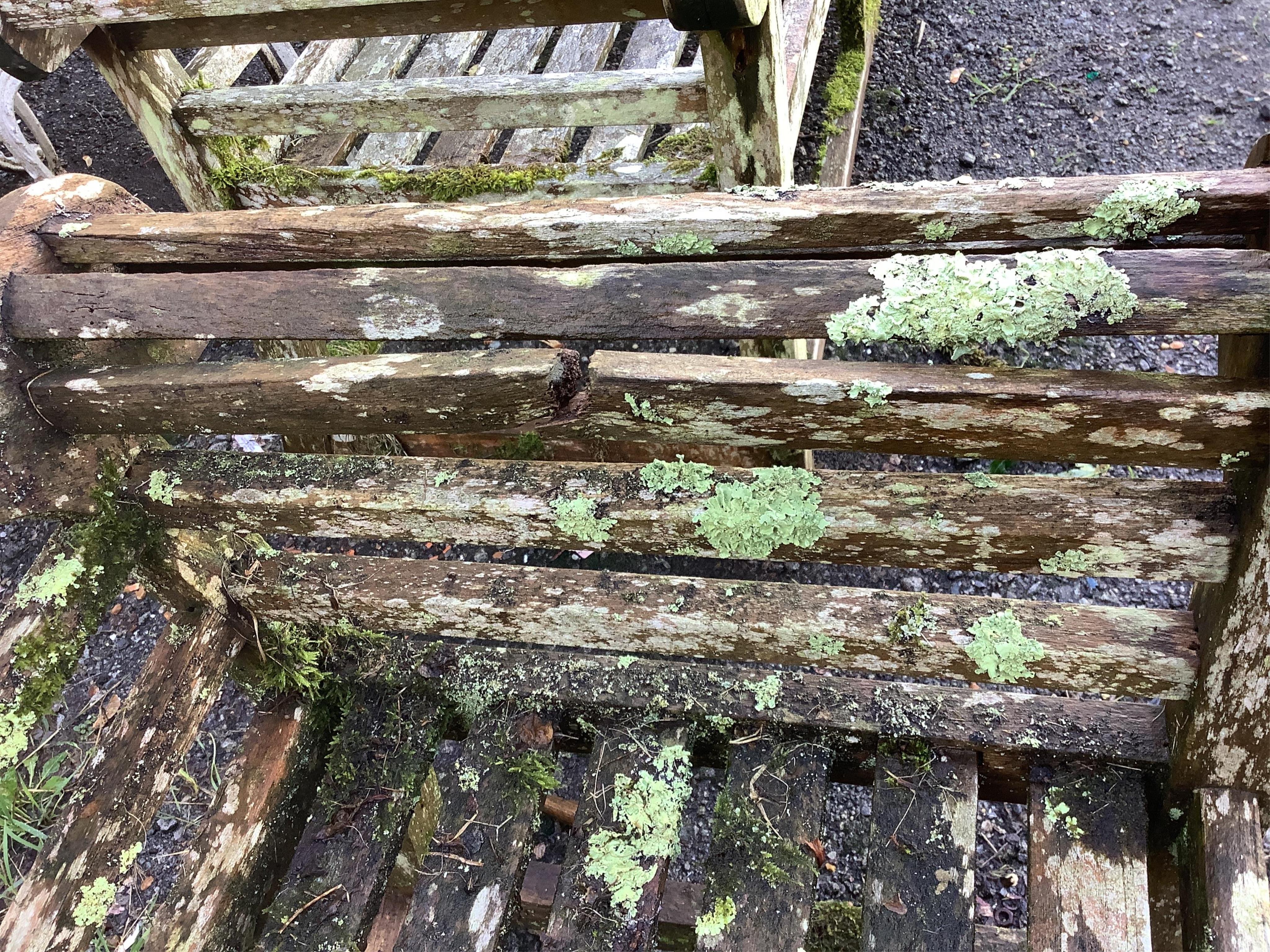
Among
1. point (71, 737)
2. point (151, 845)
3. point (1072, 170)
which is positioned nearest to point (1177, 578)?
point (1072, 170)

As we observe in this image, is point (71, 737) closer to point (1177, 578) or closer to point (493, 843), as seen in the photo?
point (493, 843)

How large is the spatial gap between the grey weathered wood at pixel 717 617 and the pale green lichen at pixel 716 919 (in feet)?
1.50

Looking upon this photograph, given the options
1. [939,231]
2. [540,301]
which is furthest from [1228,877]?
[540,301]

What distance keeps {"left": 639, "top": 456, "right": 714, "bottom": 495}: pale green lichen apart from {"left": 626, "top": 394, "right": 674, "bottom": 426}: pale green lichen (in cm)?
15

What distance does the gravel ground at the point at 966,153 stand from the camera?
8.68 feet

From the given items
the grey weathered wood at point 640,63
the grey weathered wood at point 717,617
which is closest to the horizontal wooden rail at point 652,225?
the grey weathered wood at point 717,617

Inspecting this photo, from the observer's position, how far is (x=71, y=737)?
2.99 meters

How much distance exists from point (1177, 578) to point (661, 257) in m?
1.01

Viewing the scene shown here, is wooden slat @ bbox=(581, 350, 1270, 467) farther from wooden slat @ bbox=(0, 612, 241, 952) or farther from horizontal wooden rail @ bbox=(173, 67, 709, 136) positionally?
wooden slat @ bbox=(0, 612, 241, 952)

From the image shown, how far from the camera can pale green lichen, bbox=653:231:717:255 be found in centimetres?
127

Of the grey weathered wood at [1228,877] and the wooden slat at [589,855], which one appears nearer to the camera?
the grey weathered wood at [1228,877]

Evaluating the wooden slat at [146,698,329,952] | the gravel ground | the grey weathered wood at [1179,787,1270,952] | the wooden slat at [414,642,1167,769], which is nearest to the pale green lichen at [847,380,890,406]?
the wooden slat at [414,642,1167,769]

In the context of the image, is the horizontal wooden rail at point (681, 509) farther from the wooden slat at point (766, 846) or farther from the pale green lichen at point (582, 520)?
the wooden slat at point (766, 846)

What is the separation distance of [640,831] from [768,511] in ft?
2.38
